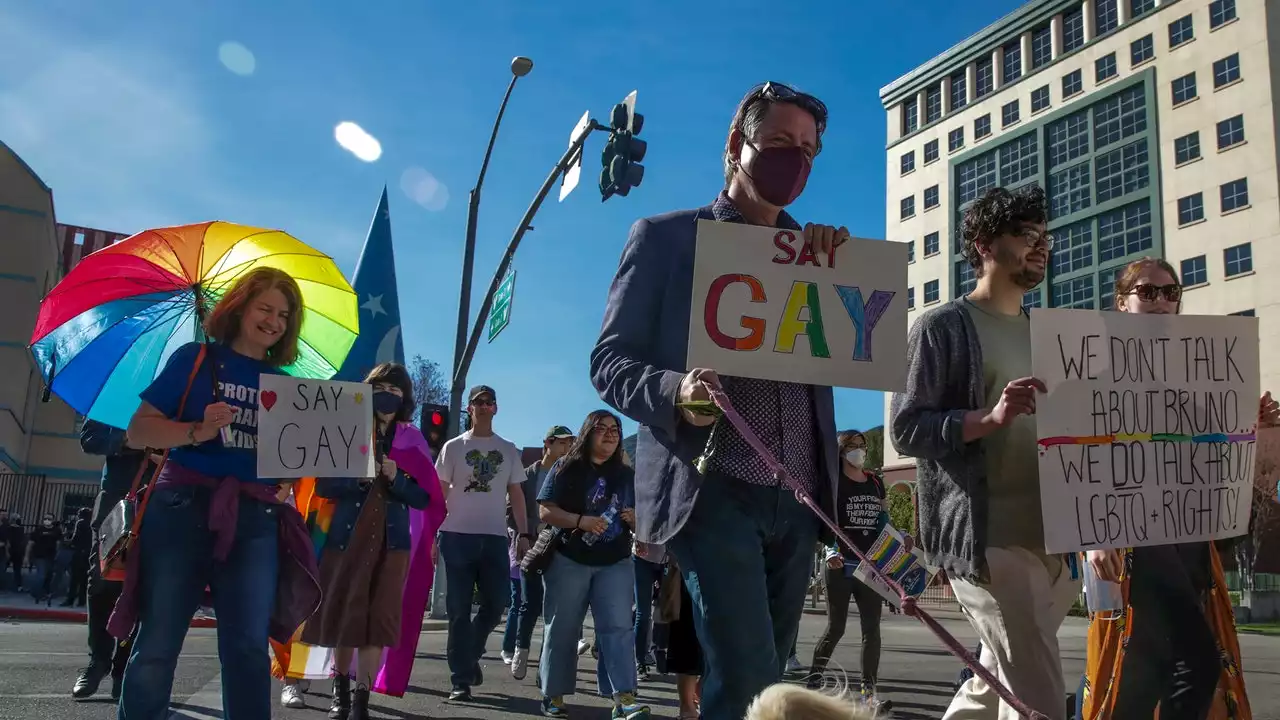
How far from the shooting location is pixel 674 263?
9.15 ft

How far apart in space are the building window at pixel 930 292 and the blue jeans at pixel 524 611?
51.4m

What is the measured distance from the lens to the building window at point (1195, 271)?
4344 centimetres

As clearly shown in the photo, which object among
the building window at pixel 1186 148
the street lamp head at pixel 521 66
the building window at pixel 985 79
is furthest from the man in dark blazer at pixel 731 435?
the building window at pixel 985 79

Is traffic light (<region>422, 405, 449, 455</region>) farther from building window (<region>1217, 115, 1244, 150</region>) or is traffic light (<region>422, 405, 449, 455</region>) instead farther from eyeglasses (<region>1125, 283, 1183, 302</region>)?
building window (<region>1217, 115, 1244, 150</region>)

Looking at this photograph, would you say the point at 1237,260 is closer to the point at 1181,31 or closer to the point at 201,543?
the point at 1181,31

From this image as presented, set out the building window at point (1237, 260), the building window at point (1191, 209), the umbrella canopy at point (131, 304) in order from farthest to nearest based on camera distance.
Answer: the building window at point (1191, 209)
the building window at point (1237, 260)
the umbrella canopy at point (131, 304)

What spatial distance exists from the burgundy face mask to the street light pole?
12.7m

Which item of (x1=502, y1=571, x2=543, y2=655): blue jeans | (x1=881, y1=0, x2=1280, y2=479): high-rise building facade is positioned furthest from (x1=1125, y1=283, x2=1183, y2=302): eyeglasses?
(x1=881, y1=0, x2=1280, y2=479): high-rise building facade

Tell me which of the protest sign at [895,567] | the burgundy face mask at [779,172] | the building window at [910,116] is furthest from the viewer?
the building window at [910,116]

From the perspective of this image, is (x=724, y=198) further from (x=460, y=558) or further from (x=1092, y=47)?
(x=1092, y=47)

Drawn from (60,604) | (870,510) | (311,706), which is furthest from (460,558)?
(60,604)

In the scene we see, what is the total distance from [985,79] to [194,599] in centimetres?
5991

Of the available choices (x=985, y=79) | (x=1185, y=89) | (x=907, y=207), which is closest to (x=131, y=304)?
(x=1185, y=89)

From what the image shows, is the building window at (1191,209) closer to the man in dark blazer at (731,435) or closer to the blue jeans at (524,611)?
the blue jeans at (524,611)
